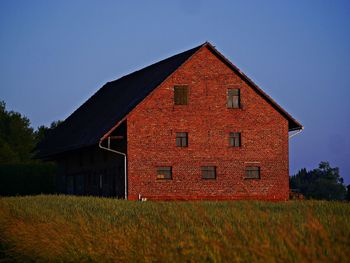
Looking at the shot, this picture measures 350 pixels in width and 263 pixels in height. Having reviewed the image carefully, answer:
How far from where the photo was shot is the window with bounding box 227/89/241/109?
149 ft

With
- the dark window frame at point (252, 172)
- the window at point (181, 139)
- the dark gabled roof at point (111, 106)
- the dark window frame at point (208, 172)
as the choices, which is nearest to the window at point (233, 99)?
the dark gabled roof at point (111, 106)

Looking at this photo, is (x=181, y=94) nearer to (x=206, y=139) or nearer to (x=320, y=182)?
(x=206, y=139)

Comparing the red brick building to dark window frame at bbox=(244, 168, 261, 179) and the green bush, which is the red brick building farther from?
the green bush

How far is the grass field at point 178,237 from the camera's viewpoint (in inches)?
438

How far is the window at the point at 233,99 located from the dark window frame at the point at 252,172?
3.34m

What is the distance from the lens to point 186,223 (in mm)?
15992

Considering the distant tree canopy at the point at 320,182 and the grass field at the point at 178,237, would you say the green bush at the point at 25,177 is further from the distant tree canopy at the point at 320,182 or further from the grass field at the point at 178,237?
the distant tree canopy at the point at 320,182

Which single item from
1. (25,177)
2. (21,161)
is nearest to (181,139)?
(25,177)

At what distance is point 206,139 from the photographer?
148 feet

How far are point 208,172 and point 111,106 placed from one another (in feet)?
29.2

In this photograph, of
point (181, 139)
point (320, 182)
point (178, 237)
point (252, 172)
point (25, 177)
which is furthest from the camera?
point (320, 182)

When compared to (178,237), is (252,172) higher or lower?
higher

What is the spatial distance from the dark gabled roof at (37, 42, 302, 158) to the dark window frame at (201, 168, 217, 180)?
4.85 meters

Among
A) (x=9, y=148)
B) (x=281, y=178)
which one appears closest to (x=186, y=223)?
(x=281, y=178)
